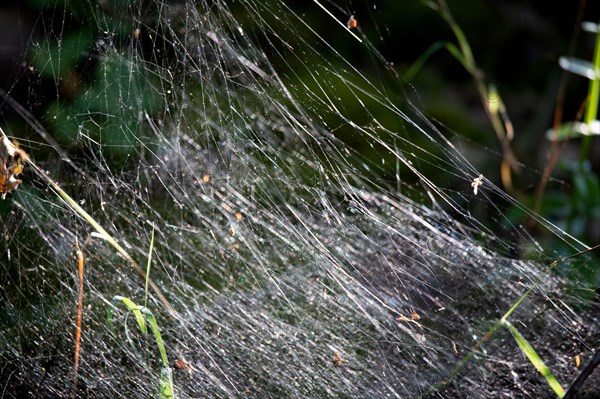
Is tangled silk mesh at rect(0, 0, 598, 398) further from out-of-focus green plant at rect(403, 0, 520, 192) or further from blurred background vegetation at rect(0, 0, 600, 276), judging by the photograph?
blurred background vegetation at rect(0, 0, 600, 276)

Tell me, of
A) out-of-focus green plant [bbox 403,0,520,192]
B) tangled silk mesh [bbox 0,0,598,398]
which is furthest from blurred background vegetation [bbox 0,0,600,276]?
tangled silk mesh [bbox 0,0,598,398]

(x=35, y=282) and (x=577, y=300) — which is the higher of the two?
(x=577, y=300)

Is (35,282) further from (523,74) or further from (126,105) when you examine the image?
(523,74)

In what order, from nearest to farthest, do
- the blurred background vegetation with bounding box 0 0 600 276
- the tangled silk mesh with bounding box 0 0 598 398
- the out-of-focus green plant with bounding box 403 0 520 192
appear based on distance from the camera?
the tangled silk mesh with bounding box 0 0 598 398 → the out-of-focus green plant with bounding box 403 0 520 192 → the blurred background vegetation with bounding box 0 0 600 276

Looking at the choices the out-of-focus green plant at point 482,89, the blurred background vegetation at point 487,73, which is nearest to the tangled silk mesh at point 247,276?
the out-of-focus green plant at point 482,89

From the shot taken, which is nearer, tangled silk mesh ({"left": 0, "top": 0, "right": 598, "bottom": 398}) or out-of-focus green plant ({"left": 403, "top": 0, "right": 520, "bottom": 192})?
tangled silk mesh ({"left": 0, "top": 0, "right": 598, "bottom": 398})

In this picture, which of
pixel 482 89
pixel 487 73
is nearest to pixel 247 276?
pixel 482 89

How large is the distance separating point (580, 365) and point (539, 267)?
0.89ft

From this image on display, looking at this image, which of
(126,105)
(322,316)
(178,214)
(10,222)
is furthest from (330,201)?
(10,222)

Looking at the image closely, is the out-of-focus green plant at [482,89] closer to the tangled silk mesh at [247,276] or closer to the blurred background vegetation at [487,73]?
the blurred background vegetation at [487,73]

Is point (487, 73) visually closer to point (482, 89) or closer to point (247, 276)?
point (482, 89)

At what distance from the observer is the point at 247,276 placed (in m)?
1.49

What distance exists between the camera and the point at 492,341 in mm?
1394

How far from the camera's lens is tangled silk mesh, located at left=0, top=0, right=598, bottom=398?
4.29 feet
